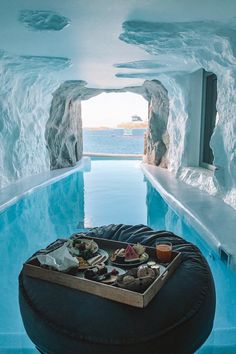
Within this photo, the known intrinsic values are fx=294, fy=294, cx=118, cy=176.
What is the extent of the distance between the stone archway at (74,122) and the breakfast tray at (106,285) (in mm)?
7789

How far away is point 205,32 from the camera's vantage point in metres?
4.15

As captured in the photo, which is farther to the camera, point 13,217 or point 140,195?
point 140,195

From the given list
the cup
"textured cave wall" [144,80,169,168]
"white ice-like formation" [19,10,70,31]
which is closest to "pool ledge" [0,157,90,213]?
"white ice-like formation" [19,10,70,31]

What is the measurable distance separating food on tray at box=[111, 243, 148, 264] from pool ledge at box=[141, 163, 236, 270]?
1.44 metres

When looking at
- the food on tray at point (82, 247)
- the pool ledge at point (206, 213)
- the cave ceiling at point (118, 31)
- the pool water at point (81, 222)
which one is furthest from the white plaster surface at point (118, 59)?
the food on tray at point (82, 247)

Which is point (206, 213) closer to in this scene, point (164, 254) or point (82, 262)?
point (164, 254)

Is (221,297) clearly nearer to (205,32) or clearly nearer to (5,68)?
(205,32)

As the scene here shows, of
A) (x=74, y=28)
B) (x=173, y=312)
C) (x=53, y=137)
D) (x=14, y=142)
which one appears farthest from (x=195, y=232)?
(x=53, y=137)

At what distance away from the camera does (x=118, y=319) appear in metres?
1.31

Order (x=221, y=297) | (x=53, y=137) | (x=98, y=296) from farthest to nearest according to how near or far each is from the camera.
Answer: (x=53, y=137), (x=221, y=297), (x=98, y=296)

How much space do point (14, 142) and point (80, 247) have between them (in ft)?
18.3

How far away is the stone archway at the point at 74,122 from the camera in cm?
948

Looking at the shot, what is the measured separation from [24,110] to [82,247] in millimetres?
6471

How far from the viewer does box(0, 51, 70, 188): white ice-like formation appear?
625 cm
